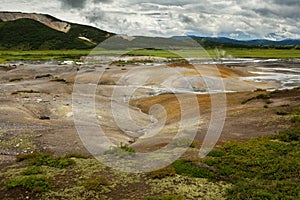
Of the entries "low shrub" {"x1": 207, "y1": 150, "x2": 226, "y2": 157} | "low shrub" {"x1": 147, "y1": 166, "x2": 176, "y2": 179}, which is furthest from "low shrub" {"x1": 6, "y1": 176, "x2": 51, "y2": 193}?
"low shrub" {"x1": 207, "y1": 150, "x2": 226, "y2": 157}

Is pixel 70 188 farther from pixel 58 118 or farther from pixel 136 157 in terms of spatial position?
pixel 58 118

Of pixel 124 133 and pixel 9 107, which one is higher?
pixel 9 107

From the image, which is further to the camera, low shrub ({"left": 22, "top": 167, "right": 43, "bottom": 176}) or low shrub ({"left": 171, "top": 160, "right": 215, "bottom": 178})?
low shrub ({"left": 171, "top": 160, "right": 215, "bottom": 178})

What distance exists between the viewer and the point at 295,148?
18734mm

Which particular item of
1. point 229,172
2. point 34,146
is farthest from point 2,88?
point 229,172

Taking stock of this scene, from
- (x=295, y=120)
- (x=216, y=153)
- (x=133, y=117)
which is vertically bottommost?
(x=133, y=117)

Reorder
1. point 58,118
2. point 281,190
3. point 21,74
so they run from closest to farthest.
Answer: point 281,190
point 58,118
point 21,74

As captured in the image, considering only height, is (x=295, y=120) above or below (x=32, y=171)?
below

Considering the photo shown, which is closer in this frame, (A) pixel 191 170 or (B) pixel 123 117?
(A) pixel 191 170

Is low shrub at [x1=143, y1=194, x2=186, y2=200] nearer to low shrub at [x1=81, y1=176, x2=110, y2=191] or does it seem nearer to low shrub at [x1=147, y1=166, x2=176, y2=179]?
low shrub at [x1=147, y1=166, x2=176, y2=179]

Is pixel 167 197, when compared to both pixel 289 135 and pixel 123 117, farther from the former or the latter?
pixel 123 117

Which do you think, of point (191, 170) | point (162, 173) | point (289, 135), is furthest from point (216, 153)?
point (289, 135)

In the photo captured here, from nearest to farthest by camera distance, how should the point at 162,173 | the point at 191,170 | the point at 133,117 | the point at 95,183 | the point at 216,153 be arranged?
the point at 95,183
the point at 162,173
the point at 191,170
the point at 216,153
the point at 133,117

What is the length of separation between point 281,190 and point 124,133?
1622cm
